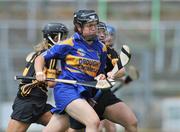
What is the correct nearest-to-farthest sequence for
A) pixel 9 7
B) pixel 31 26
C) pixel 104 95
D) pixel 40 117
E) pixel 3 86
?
pixel 104 95
pixel 40 117
pixel 3 86
pixel 31 26
pixel 9 7

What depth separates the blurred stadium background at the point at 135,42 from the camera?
53.6 ft

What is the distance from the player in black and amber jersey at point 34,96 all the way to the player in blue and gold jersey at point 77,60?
2.63 ft

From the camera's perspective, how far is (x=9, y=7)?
67.4 ft

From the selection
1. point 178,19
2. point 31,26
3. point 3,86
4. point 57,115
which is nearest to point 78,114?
point 57,115

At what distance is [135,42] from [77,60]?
9948 mm

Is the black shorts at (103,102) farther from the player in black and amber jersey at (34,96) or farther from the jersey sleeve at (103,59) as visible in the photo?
the player in black and amber jersey at (34,96)

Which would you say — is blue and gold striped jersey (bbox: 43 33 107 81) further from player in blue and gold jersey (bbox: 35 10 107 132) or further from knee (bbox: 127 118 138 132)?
knee (bbox: 127 118 138 132)

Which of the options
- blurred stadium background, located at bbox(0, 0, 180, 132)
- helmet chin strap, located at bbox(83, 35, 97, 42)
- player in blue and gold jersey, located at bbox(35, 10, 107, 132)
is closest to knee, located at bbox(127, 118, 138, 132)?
player in blue and gold jersey, located at bbox(35, 10, 107, 132)

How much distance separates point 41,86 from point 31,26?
8944 millimetres

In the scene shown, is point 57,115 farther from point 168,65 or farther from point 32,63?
point 168,65

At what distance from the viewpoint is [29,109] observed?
33.6ft

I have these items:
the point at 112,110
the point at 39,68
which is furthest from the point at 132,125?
the point at 39,68

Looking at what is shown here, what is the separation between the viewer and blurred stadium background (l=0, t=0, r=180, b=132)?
53.6 feet

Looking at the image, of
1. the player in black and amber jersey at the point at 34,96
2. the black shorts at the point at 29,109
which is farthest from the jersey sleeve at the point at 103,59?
the black shorts at the point at 29,109
